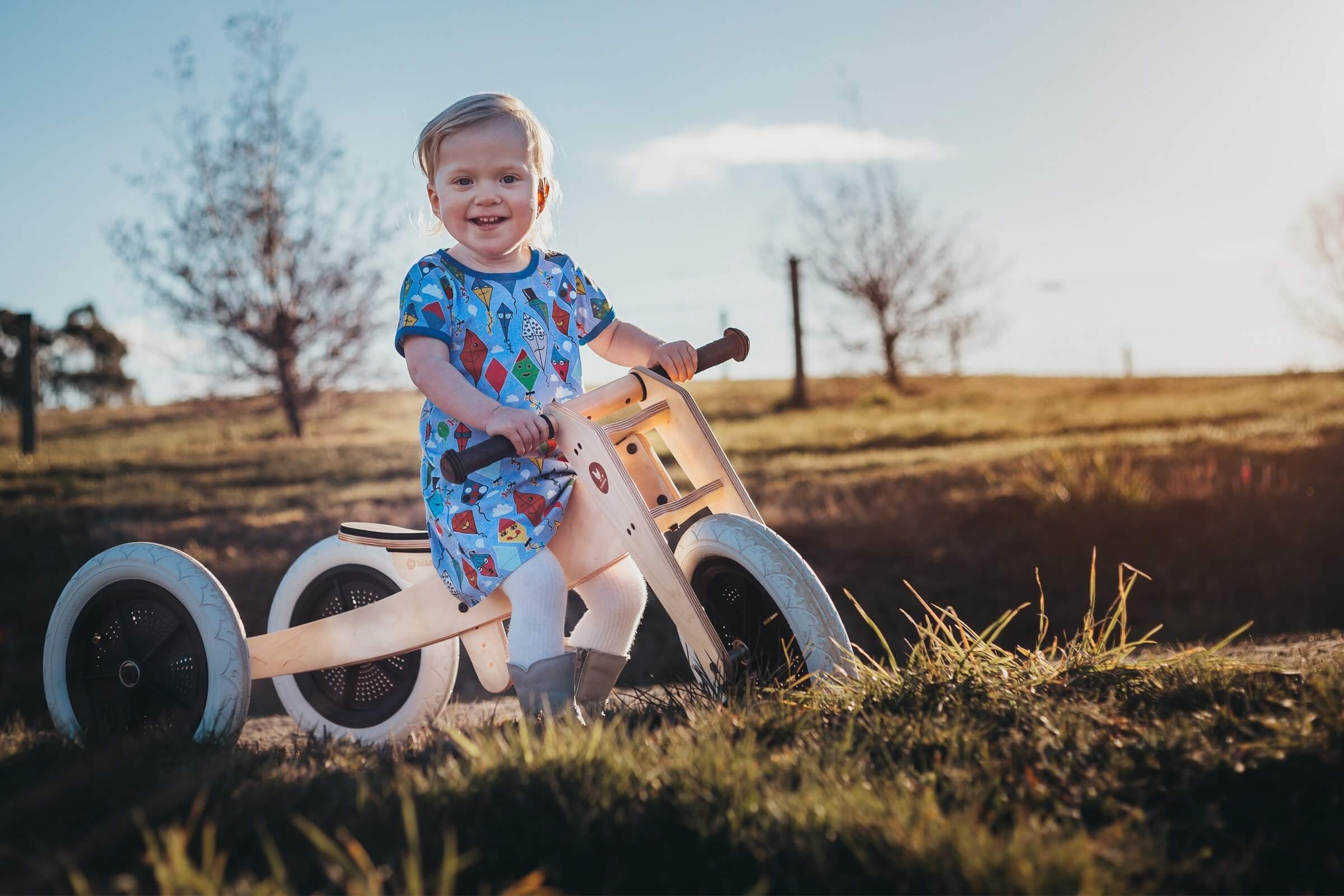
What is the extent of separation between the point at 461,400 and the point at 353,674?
1.67 metres

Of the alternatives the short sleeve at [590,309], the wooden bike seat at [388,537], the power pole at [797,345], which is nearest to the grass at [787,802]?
the wooden bike seat at [388,537]

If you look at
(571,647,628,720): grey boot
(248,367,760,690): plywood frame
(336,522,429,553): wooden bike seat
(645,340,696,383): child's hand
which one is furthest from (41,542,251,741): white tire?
(645,340,696,383): child's hand

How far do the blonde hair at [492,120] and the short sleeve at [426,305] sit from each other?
336mm

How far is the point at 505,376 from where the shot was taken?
333 centimetres

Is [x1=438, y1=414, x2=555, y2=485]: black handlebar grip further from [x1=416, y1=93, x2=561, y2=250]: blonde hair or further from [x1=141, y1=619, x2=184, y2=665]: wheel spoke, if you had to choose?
[x1=141, y1=619, x2=184, y2=665]: wheel spoke

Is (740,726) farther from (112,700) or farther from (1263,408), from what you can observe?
(1263,408)

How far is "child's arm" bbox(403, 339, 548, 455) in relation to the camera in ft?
9.56

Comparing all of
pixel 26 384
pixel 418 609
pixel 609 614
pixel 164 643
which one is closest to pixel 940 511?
pixel 609 614

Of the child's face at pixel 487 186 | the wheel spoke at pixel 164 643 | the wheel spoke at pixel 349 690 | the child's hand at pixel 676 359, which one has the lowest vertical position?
the wheel spoke at pixel 349 690

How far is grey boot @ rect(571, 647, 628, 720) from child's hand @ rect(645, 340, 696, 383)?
37.0 inches

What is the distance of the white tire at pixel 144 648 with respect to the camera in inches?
139

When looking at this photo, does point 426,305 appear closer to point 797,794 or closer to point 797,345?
point 797,794

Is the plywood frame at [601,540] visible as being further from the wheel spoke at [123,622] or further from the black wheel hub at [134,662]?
the wheel spoke at [123,622]

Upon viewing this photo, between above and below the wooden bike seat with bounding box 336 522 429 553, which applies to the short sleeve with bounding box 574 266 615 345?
above
